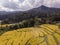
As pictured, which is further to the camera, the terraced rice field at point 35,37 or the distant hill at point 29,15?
the distant hill at point 29,15

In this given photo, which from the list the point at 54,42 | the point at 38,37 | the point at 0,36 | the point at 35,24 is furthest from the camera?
the point at 35,24

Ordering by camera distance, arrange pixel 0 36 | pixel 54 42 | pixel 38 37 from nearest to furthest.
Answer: pixel 54 42
pixel 38 37
pixel 0 36

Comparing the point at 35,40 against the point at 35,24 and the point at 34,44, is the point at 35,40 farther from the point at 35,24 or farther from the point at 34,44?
the point at 35,24

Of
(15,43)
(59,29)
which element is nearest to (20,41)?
(15,43)

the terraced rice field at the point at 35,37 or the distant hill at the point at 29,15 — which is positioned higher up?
the distant hill at the point at 29,15

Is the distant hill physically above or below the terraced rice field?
above

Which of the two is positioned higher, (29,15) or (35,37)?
(29,15)

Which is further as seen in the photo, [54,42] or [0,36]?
[0,36]

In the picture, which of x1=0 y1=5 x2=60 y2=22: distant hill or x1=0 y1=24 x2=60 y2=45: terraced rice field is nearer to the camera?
x1=0 y1=24 x2=60 y2=45: terraced rice field
